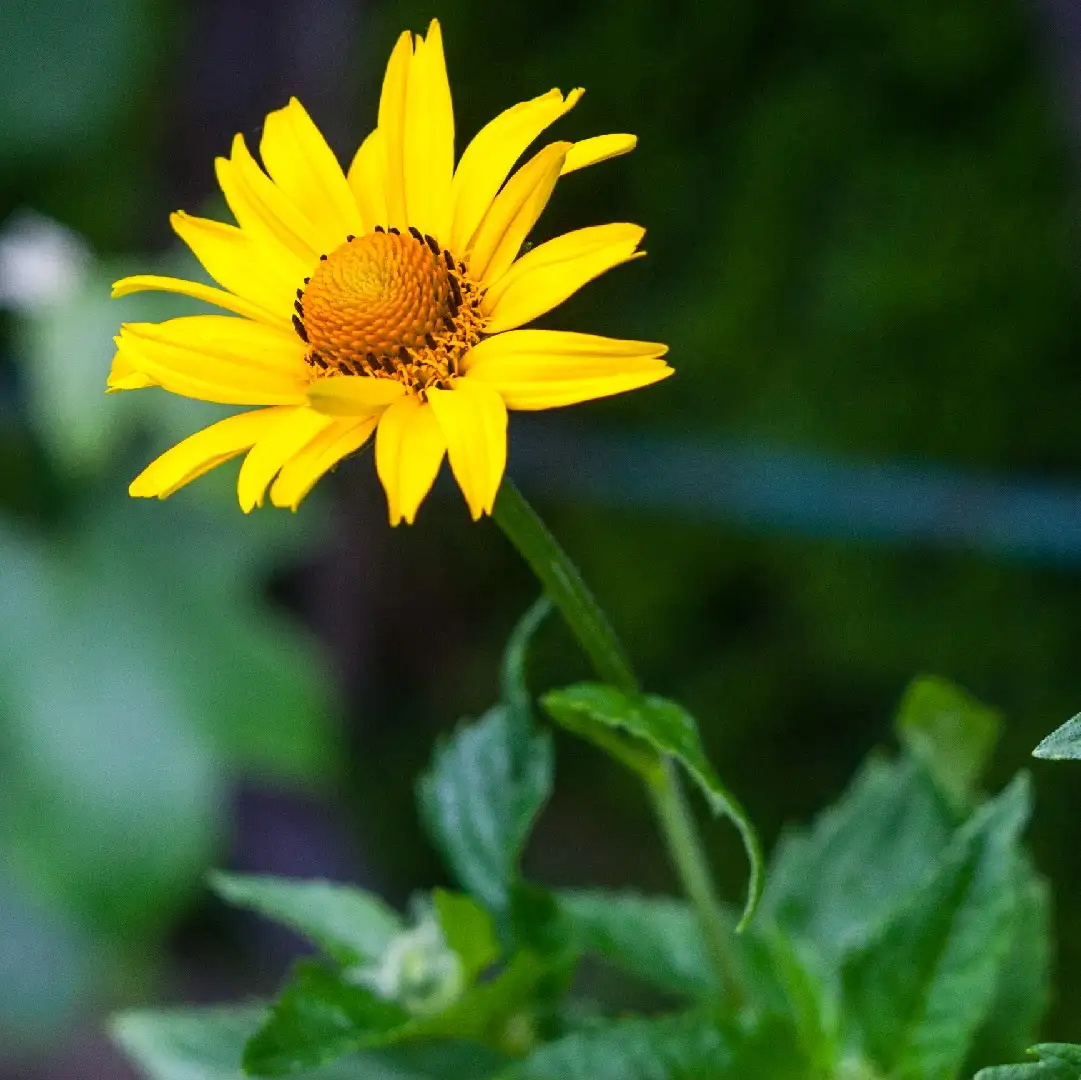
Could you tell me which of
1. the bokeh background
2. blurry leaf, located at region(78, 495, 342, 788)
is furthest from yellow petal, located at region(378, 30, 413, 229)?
blurry leaf, located at region(78, 495, 342, 788)

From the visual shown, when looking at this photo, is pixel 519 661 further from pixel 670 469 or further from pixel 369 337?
pixel 670 469

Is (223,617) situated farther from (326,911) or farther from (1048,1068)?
(1048,1068)

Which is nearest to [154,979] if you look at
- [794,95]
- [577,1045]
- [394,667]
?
[394,667]

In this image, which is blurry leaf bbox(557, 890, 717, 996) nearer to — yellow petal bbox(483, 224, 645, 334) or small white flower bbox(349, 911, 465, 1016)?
small white flower bbox(349, 911, 465, 1016)

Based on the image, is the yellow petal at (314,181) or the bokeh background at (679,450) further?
the bokeh background at (679,450)

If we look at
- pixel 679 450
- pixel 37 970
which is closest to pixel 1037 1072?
pixel 679 450

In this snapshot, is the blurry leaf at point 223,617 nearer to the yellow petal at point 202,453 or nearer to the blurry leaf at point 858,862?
the blurry leaf at point 858,862

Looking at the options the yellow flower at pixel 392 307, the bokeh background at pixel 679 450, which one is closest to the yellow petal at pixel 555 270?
the yellow flower at pixel 392 307
